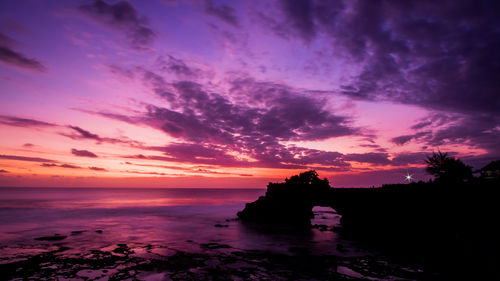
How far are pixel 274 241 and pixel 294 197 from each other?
20617 mm

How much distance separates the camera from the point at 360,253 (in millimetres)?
25812

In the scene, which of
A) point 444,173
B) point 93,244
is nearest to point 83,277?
point 93,244

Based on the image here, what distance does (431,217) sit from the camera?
101ft

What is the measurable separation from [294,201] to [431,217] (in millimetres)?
24906

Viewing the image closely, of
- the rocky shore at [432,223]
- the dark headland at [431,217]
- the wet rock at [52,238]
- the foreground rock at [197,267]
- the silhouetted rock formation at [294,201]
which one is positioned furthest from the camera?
the silhouetted rock formation at [294,201]

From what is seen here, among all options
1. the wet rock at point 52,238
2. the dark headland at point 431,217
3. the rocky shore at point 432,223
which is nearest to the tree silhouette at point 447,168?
the dark headland at point 431,217

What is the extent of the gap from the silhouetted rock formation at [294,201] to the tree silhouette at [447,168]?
17.2 metres

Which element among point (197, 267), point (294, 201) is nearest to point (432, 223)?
point (294, 201)

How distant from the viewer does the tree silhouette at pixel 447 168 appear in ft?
129

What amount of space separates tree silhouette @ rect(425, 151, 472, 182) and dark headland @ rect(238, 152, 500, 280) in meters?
0.13

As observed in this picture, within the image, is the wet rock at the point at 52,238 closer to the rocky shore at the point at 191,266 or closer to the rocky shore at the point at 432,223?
the rocky shore at the point at 191,266

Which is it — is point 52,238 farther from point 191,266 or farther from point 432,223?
point 432,223

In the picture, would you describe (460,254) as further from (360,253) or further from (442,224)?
(360,253)

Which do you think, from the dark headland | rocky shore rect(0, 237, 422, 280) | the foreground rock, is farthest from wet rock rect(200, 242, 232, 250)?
the dark headland
